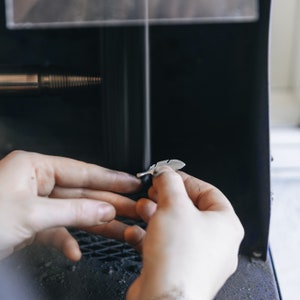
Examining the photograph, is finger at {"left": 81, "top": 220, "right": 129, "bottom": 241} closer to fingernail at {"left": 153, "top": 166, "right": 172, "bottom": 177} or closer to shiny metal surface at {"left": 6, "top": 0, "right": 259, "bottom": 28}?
fingernail at {"left": 153, "top": 166, "right": 172, "bottom": 177}

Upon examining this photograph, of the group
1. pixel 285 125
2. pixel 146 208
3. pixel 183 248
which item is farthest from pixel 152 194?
pixel 285 125

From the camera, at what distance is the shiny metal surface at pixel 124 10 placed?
51cm

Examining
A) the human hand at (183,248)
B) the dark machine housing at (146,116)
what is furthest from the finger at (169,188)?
the dark machine housing at (146,116)

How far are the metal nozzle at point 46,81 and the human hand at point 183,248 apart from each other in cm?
19

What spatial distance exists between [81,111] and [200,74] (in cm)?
16

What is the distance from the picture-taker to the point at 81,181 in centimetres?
54

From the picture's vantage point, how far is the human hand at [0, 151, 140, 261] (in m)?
0.46

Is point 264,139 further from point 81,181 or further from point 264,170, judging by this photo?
point 81,181

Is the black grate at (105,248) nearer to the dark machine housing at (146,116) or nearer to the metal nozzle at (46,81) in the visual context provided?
the dark machine housing at (146,116)

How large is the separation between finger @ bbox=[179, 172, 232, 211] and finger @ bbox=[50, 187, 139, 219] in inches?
2.8

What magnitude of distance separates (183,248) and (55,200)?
130 mm

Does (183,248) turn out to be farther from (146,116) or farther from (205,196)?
(146,116)

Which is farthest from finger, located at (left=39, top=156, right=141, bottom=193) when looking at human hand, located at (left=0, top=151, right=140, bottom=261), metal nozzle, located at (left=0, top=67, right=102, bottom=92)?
metal nozzle, located at (left=0, top=67, right=102, bottom=92)

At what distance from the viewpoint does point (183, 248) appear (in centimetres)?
40
